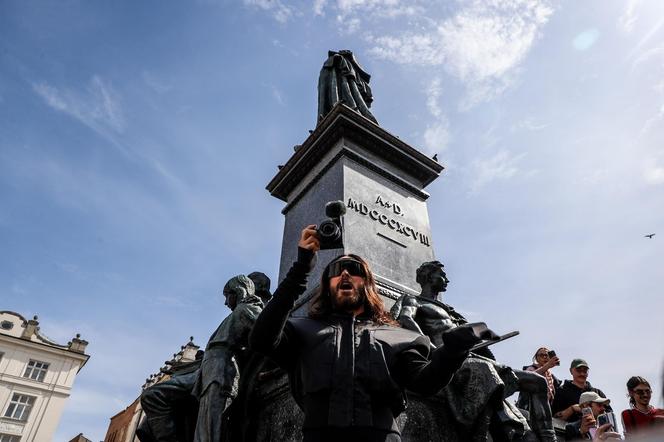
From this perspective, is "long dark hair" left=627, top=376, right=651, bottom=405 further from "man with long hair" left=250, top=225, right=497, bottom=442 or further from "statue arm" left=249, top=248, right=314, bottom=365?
"statue arm" left=249, top=248, right=314, bottom=365


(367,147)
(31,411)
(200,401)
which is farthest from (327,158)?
(31,411)

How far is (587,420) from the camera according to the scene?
182 inches

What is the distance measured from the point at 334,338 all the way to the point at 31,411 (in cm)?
4516

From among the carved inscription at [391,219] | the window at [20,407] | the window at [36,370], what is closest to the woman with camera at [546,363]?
the carved inscription at [391,219]

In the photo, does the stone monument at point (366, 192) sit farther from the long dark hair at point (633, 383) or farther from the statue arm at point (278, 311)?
the statue arm at point (278, 311)

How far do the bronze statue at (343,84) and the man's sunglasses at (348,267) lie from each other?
6629 mm

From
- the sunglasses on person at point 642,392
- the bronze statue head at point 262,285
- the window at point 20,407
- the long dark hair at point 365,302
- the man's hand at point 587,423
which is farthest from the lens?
the window at point 20,407

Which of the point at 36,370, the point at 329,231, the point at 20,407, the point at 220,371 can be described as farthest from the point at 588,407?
the point at 36,370

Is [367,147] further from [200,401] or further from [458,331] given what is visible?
[458,331]

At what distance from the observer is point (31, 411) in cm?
3747

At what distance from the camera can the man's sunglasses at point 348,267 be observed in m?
2.49

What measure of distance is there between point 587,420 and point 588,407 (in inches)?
14.9

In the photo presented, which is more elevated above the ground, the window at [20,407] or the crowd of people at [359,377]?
the window at [20,407]

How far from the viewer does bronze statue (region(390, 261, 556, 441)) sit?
141 inches
